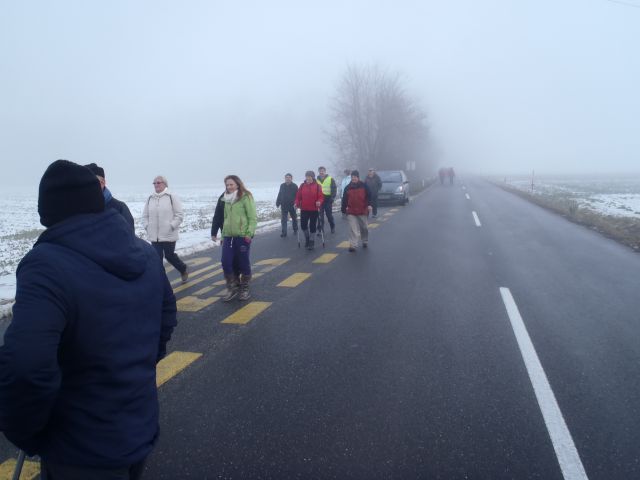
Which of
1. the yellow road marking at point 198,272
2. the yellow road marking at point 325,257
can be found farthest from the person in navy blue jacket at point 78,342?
the yellow road marking at point 325,257

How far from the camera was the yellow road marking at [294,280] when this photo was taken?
278 inches

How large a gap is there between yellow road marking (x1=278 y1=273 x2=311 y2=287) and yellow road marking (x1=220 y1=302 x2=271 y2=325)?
1.05 m

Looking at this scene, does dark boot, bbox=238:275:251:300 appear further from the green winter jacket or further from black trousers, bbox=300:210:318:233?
black trousers, bbox=300:210:318:233

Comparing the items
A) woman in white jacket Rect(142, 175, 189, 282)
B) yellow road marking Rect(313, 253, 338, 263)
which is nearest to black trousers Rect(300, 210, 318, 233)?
yellow road marking Rect(313, 253, 338, 263)

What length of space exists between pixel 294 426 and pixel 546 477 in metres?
1.62

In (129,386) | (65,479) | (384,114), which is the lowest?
(65,479)

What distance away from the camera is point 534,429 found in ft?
9.86

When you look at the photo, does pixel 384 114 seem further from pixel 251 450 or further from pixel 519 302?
pixel 251 450

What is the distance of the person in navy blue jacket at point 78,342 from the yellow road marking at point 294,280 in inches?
209

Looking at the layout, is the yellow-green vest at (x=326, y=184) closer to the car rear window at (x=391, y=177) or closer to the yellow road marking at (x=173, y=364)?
the yellow road marking at (x=173, y=364)

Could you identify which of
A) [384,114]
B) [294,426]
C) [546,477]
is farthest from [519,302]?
[384,114]

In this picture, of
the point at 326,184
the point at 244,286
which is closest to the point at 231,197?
the point at 244,286

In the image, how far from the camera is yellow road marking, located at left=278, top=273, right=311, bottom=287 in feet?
23.2

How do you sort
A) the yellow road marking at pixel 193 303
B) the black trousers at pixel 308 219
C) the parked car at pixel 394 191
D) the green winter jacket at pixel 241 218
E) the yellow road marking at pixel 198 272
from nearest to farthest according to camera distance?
the yellow road marking at pixel 193 303, the green winter jacket at pixel 241 218, the yellow road marking at pixel 198 272, the black trousers at pixel 308 219, the parked car at pixel 394 191
